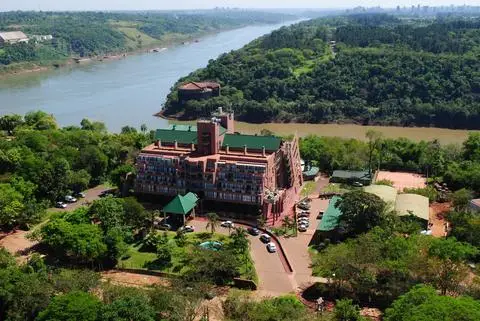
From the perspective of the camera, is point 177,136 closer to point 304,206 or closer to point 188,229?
point 188,229

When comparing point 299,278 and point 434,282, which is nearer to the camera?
point 434,282

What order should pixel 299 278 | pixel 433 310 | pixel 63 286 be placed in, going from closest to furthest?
pixel 433 310
pixel 63 286
pixel 299 278

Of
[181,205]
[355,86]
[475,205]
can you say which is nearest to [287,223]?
[181,205]

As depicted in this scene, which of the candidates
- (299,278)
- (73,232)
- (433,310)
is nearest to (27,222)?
(73,232)

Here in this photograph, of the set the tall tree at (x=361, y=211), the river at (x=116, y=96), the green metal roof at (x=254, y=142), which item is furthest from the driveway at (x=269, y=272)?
the river at (x=116, y=96)

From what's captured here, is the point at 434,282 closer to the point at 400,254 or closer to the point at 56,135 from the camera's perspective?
the point at 400,254

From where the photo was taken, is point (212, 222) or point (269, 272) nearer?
point (269, 272)

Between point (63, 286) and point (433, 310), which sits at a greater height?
point (433, 310)
